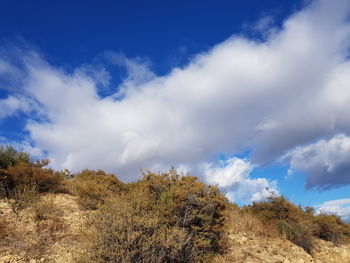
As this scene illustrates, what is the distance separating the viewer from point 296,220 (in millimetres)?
13719

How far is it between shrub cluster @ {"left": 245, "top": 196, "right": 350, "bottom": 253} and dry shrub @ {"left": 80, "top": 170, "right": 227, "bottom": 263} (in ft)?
17.3

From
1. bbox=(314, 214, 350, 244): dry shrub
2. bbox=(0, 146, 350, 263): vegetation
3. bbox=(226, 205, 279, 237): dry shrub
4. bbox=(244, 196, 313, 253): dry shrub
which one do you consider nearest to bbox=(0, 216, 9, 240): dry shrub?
bbox=(0, 146, 350, 263): vegetation

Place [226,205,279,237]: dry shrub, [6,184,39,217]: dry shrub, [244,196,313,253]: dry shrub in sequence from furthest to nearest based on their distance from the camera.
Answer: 1. [244,196,313,253]: dry shrub
2. [226,205,279,237]: dry shrub
3. [6,184,39,217]: dry shrub

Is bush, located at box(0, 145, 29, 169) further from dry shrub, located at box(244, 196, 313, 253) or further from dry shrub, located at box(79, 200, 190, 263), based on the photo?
dry shrub, located at box(244, 196, 313, 253)

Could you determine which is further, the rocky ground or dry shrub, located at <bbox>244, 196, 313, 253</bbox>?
dry shrub, located at <bbox>244, 196, 313, 253</bbox>

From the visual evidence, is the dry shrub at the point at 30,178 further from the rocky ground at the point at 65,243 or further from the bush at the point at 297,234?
the bush at the point at 297,234

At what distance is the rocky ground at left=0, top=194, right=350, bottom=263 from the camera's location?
6.64 metres

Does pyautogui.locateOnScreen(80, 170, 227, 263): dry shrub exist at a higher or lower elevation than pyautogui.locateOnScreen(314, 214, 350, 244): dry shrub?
lower

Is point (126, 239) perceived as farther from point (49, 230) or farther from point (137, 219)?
point (49, 230)

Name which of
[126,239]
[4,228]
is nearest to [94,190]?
[4,228]

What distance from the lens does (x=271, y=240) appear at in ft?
37.1

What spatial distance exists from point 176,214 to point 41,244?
3632 mm

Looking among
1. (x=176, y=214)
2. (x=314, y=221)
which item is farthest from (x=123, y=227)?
(x=314, y=221)

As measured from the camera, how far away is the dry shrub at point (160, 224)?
18.7 feet
